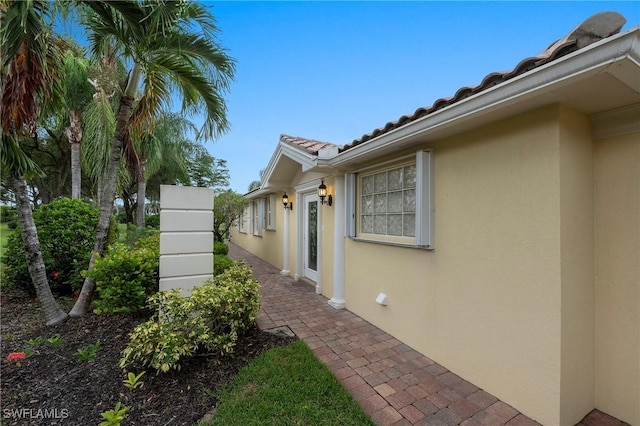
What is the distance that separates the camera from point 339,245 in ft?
20.7

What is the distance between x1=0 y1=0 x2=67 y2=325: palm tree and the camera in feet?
10.3

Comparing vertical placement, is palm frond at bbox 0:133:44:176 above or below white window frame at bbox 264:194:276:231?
above

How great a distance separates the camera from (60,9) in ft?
11.3

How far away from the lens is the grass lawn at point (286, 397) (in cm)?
271

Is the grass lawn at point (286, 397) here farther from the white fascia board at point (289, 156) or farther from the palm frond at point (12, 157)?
the palm frond at point (12, 157)

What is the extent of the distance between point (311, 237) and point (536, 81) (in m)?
6.65

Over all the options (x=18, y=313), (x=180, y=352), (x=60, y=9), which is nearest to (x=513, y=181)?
(x=180, y=352)

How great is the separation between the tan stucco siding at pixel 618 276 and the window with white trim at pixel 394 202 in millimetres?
1807

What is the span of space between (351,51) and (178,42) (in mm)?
5075

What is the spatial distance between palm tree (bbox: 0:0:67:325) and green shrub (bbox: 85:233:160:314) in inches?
33.3

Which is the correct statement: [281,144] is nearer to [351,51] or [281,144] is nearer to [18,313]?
[351,51]

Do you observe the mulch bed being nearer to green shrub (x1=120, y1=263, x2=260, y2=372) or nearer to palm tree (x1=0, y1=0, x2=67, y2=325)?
green shrub (x1=120, y1=263, x2=260, y2=372)

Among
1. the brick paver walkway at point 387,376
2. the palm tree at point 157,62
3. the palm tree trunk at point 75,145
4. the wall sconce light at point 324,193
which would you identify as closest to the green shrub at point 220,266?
the brick paver walkway at point 387,376

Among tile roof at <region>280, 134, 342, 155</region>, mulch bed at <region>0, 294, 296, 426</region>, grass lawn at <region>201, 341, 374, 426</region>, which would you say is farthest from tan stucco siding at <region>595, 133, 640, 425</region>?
tile roof at <region>280, 134, 342, 155</region>
